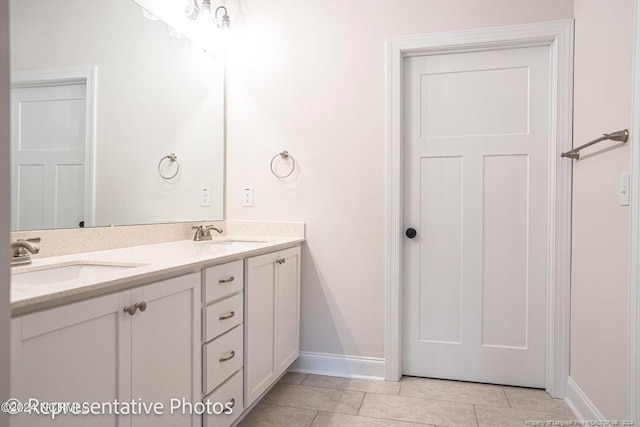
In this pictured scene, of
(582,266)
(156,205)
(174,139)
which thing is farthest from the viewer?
(174,139)

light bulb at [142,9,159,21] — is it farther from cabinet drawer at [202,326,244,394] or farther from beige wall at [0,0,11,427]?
beige wall at [0,0,11,427]

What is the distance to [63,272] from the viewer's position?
4.68 feet

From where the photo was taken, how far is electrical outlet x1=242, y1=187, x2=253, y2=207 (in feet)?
8.73

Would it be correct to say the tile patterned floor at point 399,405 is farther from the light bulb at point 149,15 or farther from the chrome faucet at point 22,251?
the light bulb at point 149,15

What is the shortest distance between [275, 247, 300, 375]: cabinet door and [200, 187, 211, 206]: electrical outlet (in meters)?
0.65

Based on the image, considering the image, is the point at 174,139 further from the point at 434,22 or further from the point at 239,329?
the point at 434,22

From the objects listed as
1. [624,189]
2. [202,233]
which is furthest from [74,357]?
[624,189]

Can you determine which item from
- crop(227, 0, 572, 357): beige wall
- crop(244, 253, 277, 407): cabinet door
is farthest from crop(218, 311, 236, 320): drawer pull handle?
crop(227, 0, 572, 357): beige wall

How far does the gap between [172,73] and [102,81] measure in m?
0.57

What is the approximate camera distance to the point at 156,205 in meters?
2.16

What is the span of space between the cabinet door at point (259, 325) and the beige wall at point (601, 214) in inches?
58.4

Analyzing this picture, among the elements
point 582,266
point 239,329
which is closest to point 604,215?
point 582,266

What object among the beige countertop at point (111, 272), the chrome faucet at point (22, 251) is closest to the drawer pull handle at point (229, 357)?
the beige countertop at point (111, 272)

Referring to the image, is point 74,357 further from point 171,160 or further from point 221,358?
point 171,160
